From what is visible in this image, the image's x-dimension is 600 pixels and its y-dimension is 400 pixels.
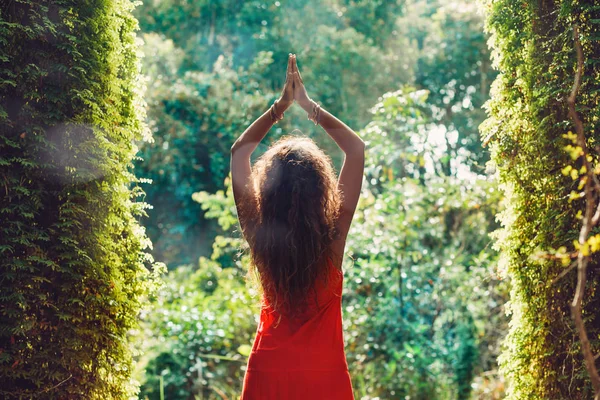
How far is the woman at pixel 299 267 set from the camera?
2.11 m

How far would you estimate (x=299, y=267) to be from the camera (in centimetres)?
216

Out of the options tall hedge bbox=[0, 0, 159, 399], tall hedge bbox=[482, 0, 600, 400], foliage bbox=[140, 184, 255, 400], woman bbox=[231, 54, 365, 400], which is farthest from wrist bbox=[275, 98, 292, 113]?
foliage bbox=[140, 184, 255, 400]

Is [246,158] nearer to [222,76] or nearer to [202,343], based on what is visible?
[202,343]

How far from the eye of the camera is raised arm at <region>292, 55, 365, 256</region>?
221 centimetres

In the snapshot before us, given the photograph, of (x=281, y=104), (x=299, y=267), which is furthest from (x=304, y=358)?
(x=281, y=104)

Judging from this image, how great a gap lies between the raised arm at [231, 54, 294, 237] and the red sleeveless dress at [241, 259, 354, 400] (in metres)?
0.38

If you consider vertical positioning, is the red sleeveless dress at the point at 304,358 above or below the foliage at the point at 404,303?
below

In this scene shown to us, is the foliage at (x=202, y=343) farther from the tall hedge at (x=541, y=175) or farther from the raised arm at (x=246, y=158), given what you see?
the raised arm at (x=246, y=158)

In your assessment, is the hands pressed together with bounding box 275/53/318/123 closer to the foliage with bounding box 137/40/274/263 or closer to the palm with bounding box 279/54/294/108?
the palm with bounding box 279/54/294/108

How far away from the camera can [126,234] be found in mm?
2834

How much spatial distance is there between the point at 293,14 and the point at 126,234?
11147mm

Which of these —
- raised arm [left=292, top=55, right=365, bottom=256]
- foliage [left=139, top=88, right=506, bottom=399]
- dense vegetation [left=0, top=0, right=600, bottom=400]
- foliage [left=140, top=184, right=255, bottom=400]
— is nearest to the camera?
raised arm [left=292, top=55, right=365, bottom=256]

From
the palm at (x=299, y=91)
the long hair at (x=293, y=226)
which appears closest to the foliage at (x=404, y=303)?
the palm at (x=299, y=91)

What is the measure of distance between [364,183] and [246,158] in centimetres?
398
